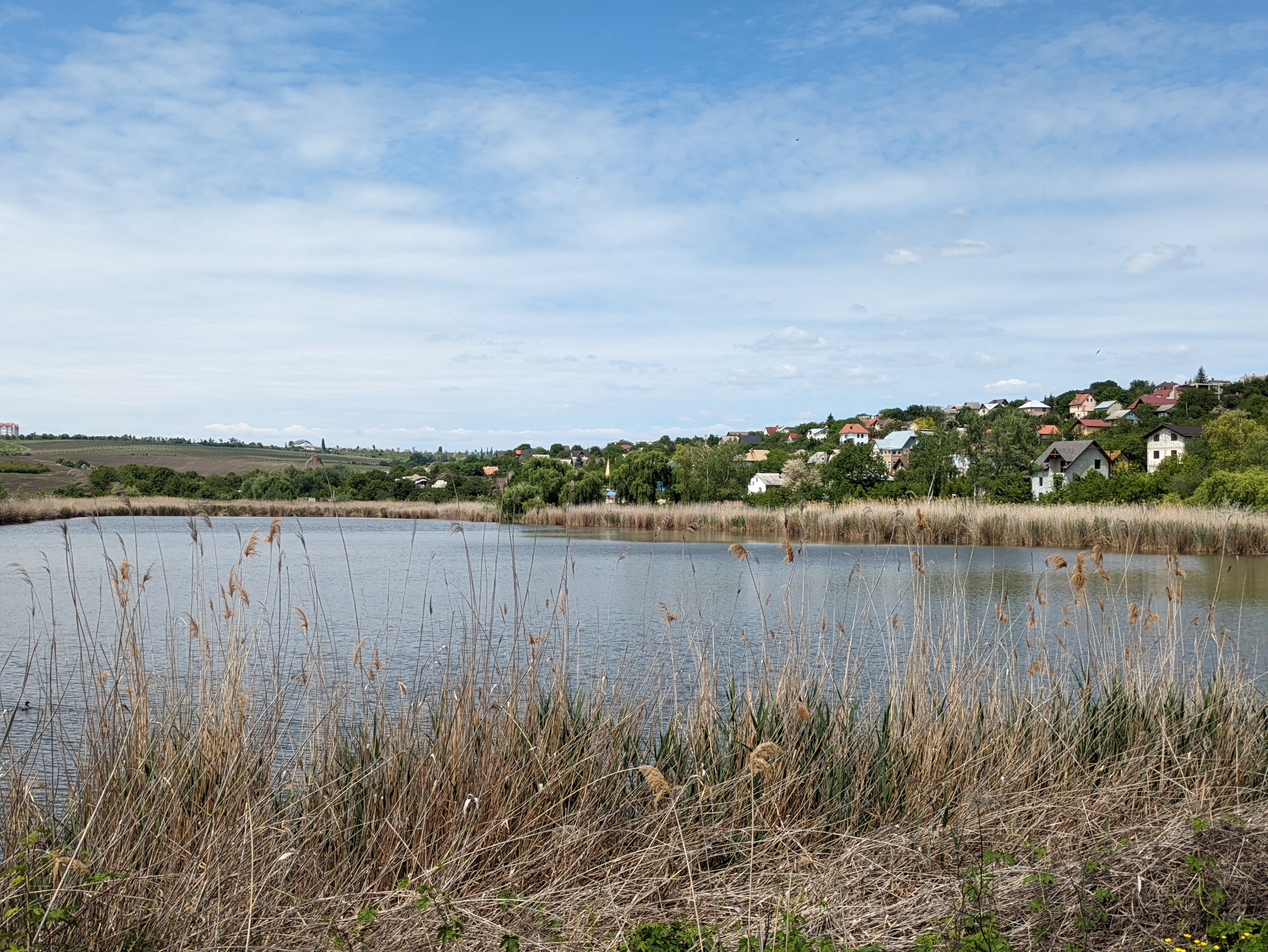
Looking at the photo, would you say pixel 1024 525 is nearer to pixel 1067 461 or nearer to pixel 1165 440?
pixel 1067 461

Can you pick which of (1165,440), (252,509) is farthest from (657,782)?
(1165,440)

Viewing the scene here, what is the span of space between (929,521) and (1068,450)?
55.3 m

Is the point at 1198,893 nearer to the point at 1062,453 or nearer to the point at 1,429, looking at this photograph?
the point at 1062,453

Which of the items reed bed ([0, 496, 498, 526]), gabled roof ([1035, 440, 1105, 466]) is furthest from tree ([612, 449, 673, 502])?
gabled roof ([1035, 440, 1105, 466])

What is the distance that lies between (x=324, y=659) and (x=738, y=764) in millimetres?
5232

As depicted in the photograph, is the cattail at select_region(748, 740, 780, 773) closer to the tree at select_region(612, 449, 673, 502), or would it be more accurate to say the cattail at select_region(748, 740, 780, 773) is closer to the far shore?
the far shore

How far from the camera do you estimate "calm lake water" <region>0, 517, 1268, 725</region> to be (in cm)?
622

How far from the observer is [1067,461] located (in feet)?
222

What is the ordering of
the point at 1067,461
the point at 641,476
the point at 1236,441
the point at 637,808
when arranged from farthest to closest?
the point at 1067,461, the point at 641,476, the point at 1236,441, the point at 637,808

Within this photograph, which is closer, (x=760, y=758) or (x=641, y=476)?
(x=760, y=758)

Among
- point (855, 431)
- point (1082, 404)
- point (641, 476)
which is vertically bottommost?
point (641, 476)

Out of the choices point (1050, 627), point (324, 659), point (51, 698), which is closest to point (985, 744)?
point (51, 698)

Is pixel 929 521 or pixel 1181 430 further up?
pixel 1181 430

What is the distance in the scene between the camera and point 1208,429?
56188 millimetres
